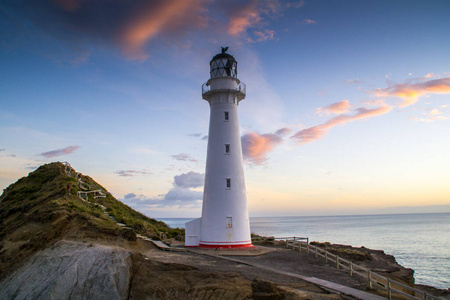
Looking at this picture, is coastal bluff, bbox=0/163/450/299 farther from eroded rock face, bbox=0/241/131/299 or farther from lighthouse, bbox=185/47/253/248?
lighthouse, bbox=185/47/253/248

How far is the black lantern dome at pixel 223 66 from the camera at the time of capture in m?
24.3

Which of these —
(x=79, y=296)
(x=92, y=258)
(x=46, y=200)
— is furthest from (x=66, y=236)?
(x=46, y=200)

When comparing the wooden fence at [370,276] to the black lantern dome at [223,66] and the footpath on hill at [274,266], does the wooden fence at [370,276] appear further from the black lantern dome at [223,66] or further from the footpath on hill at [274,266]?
the black lantern dome at [223,66]

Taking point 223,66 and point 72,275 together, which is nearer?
point 72,275

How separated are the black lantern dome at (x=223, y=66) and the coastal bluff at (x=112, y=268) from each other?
12833mm

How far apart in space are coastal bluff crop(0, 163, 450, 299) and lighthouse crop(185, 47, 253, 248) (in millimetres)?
3194

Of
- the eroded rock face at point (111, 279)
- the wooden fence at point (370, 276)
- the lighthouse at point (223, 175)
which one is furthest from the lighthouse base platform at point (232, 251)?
the eroded rock face at point (111, 279)

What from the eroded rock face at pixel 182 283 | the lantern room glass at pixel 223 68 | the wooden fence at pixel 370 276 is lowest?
the wooden fence at pixel 370 276

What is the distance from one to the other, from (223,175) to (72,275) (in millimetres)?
11592

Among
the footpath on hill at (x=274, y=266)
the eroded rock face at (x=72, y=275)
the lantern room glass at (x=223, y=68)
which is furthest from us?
the lantern room glass at (x=223, y=68)

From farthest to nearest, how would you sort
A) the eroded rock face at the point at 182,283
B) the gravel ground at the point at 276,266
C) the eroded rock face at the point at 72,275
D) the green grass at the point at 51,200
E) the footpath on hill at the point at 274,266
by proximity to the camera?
the green grass at the point at 51,200, the gravel ground at the point at 276,266, the footpath on hill at the point at 274,266, the eroded rock face at the point at 72,275, the eroded rock face at the point at 182,283

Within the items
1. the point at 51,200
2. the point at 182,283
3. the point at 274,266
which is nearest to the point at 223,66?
the point at 274,266

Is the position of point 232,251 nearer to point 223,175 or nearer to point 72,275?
point 223,175

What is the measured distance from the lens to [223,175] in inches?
884
